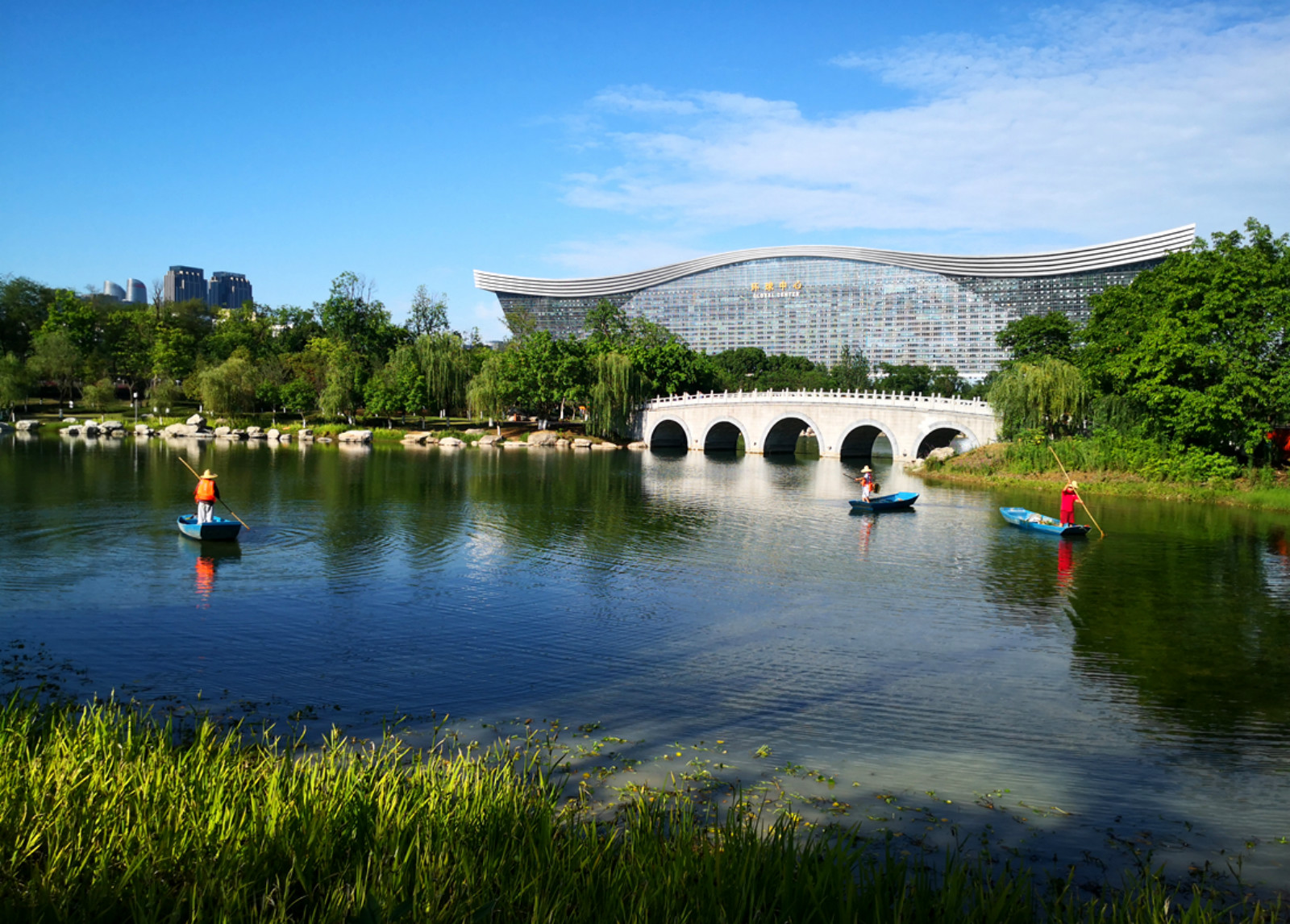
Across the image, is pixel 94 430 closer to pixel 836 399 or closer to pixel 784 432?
pixel 784 432

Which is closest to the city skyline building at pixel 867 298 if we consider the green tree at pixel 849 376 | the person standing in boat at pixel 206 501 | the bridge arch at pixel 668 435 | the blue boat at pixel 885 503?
the green tree at pixel 849 376

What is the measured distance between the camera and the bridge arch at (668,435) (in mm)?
54875

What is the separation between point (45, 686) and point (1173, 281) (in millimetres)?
29614

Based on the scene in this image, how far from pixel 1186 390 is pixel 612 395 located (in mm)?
33109

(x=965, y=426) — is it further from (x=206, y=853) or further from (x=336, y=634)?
(x=206, y=853)

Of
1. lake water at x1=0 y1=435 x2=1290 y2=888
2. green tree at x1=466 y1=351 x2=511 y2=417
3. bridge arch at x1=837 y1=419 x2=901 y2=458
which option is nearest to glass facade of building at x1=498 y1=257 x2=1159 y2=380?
bridge arch at x1=837 y1=419 x2=901 y2=458

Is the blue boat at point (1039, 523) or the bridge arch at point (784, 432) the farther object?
the bridge arch at point (784, 432)

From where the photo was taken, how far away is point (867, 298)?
371 feet

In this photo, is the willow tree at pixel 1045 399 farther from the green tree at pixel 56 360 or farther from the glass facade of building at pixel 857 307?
the glass facade of building at pixel 857 307

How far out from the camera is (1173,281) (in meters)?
27.1

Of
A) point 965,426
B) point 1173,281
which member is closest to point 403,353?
point 965,426

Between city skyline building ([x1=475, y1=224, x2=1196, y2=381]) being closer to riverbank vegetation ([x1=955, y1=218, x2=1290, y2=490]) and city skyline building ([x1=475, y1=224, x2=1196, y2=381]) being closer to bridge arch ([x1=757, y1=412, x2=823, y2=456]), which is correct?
bridge arch ([x1=757, y1=412, x2=823, y2=456])

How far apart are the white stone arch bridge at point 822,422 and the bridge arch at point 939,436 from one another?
0.04m

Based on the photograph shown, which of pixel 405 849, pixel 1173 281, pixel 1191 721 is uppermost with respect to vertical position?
pixel 1173 281
